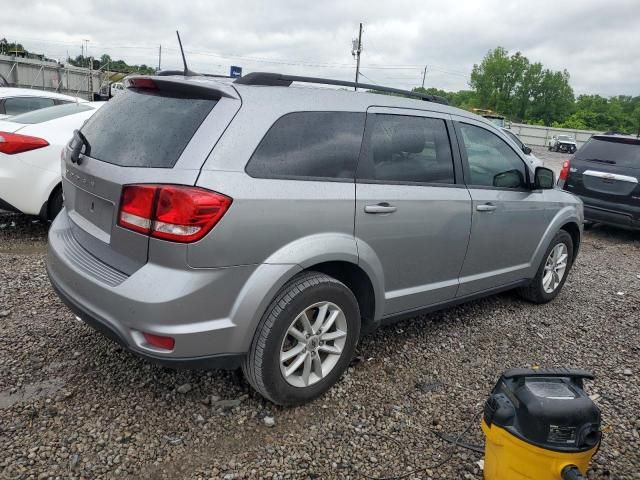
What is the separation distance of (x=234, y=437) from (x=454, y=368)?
63.2 inches

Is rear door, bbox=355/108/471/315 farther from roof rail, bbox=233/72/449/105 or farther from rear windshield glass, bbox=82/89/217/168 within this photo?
rear windshield glass, bbox=82/89/217/168

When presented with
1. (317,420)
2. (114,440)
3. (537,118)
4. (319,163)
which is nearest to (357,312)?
(317,420)

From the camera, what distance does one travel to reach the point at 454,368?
3.52 m

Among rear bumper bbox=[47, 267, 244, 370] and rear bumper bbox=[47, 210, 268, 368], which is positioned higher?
rear bumper bbox=[47, 210, 268, 368]

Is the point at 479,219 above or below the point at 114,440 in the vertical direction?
above

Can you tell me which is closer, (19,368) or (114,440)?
(114,440)

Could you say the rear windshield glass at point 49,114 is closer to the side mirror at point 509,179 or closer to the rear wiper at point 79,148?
the rear wiper at point 79,148

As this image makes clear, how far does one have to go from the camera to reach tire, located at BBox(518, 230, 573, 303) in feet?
15.3

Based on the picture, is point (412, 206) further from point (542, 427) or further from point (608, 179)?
point (608, 179)

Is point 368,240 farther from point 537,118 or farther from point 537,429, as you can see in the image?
point 537,118

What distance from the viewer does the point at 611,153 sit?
7.96 meters

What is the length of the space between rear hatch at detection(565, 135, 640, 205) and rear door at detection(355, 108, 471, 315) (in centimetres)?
529

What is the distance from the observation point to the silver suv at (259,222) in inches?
92.7

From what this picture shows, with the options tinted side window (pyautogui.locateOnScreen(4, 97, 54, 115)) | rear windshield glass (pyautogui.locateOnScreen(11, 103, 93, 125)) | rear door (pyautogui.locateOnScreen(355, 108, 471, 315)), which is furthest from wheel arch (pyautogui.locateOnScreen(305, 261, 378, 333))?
tinted side window (pyautogui.locateOnScreen(4, 97, 54, 115))
